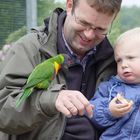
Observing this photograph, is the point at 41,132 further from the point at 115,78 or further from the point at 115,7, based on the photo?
the point at 115,7

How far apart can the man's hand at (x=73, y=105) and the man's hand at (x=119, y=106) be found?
330mm

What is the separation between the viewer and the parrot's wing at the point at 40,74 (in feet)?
6.38

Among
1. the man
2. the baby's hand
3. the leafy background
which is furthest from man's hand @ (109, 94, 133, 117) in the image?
the leafy background

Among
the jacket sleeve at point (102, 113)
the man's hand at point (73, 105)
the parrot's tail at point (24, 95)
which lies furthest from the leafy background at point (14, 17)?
the man's hand at point (73, 105)

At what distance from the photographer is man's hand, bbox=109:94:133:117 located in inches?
81.6

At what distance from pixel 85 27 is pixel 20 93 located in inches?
19.2

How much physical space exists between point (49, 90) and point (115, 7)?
58 cm

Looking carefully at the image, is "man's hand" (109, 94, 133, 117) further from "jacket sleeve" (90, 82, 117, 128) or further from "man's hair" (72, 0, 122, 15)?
"man's hair" (72, 0, 122, 15)

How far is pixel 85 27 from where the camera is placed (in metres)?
2.23

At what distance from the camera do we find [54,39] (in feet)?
7.24

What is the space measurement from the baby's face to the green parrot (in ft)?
1.16

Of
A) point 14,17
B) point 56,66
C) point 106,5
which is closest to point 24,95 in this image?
point 56,66

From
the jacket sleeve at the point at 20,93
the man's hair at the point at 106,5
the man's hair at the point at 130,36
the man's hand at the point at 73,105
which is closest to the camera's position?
the man's hand at the point at 73,105

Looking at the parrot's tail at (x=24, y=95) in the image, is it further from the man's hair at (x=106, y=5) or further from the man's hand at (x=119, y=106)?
the man's hair at (x=106, y=5)
